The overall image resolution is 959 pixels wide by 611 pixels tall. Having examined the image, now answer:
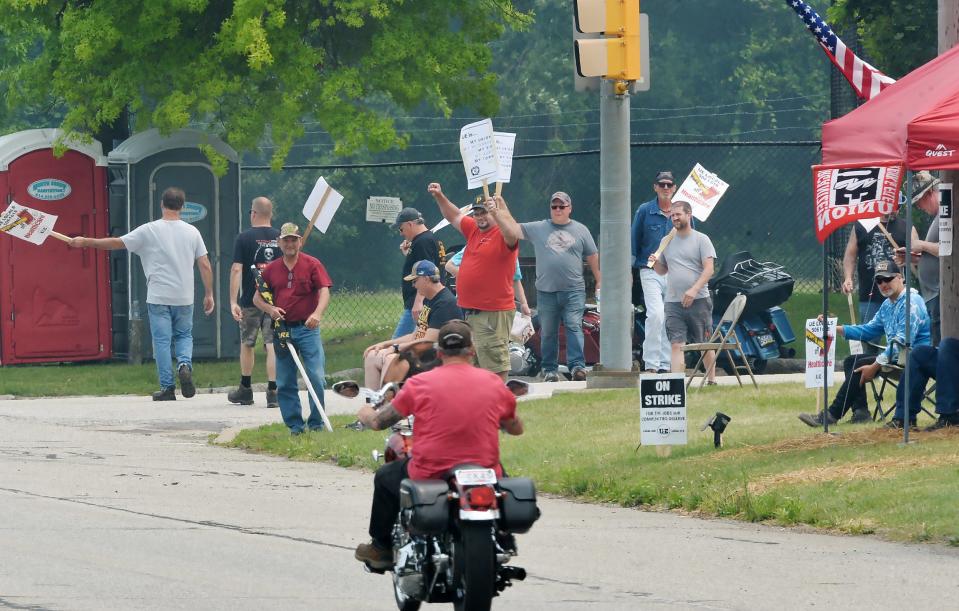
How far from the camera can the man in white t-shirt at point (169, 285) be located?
1747cm

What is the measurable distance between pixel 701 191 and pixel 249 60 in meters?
5.52

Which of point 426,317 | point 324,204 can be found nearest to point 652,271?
point 324,204

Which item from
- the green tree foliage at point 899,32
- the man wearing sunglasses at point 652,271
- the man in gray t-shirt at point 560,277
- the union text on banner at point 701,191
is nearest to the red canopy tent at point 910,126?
the union text on banner at point 701,191

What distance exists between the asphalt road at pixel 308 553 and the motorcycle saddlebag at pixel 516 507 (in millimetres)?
773

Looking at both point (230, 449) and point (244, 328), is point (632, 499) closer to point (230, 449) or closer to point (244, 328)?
point (230, 449)

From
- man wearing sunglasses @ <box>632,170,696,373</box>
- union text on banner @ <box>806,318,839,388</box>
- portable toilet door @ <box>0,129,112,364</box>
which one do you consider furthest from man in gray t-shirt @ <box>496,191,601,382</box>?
portable toilet door @ <box>0,129,112,364</box>

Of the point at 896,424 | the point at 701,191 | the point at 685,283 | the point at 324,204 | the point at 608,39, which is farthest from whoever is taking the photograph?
the point at 701,191

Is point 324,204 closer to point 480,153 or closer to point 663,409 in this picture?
point 480,153

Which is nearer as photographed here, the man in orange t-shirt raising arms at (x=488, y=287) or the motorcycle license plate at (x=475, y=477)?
the motorcycle license plate at (x=475, y=477)

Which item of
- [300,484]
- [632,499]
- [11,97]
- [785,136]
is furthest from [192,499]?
[785,136]

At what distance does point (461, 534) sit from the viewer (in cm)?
716

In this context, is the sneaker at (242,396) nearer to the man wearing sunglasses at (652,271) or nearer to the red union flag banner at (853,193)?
the man wearing sunglasses at (652,271)

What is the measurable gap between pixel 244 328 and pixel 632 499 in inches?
263

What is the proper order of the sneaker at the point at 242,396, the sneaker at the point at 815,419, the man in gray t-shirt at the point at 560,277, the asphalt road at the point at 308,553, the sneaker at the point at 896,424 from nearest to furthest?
the asphalt road at the point at 308,553 < the sneaker at the point at 896,424 < the sneaker at the point at 815,419 < the sneaker at the point at 242,396 < the man in gray t-shirt at the point at 560,277
